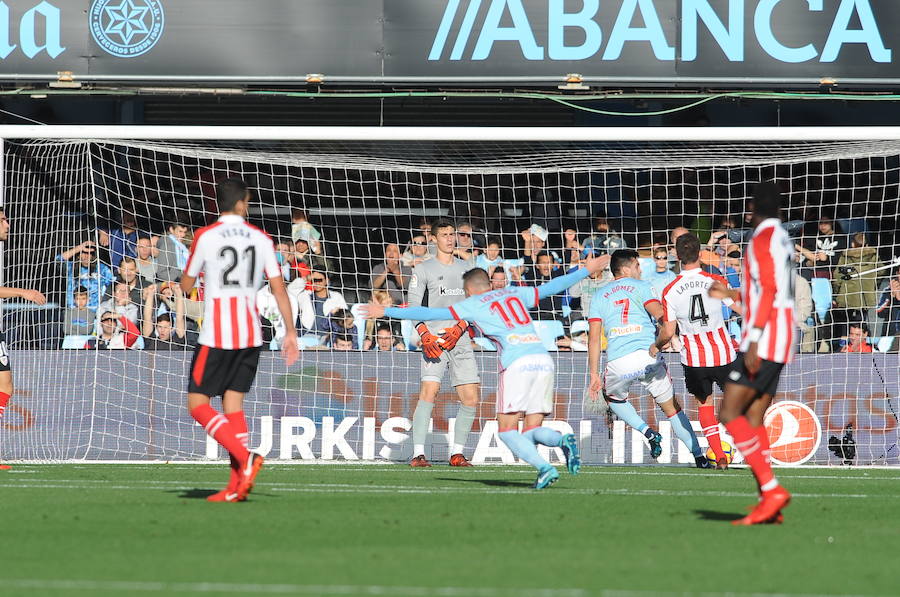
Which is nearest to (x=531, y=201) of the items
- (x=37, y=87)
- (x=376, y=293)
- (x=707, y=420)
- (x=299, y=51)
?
(x=376, y=293)

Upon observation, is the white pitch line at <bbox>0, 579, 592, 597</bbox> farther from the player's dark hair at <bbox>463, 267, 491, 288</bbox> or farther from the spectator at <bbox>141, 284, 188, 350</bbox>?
the spectator at <bbox>141, 284, 188, 350</bbox>

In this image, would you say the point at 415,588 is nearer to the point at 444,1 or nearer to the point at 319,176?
the point at 444,1

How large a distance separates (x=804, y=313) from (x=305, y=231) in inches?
217

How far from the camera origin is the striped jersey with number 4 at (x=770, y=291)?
6.78 meters

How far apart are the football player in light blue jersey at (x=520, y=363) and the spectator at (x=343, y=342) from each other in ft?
15.8

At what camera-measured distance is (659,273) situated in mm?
14047

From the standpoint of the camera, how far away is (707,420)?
38.5 ft

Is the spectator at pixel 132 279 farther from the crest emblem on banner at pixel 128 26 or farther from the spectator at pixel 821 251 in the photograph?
the spectator at pixel 821 251

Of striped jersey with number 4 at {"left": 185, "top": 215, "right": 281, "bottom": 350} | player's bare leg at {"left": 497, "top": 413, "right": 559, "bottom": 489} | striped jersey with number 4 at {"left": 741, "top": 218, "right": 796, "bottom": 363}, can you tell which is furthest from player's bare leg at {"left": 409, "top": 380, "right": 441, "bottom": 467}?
striped jersey with number 4 at {"left": 741, "top": 218, "right": 796, "bottom": 363}

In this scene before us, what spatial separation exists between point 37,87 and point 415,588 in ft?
34.0

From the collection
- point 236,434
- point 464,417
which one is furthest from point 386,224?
point 236,434

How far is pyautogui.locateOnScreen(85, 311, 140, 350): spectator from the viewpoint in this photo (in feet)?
45.2

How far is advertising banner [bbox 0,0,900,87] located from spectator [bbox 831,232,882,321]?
189 cm

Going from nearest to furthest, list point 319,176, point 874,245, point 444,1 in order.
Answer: point 444,1 → point 874,245 → point 319,176
